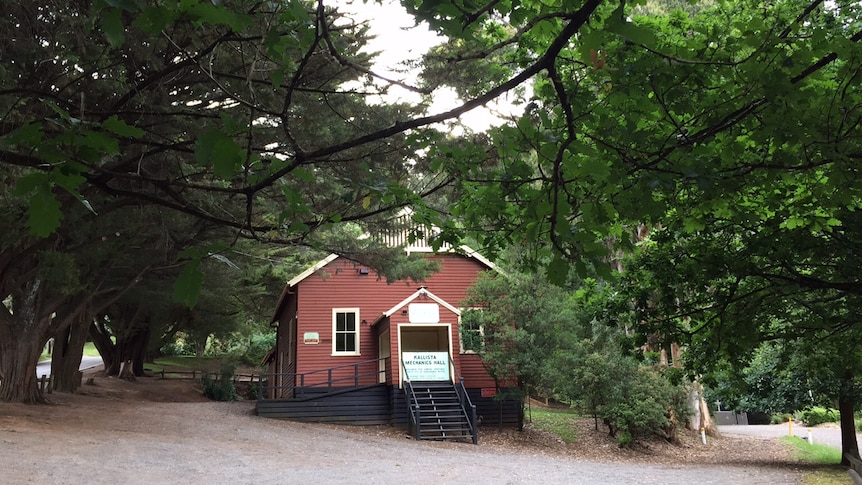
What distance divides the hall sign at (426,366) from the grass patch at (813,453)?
32.7ft

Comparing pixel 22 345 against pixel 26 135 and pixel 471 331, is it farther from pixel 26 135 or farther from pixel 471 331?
pixel 26 135

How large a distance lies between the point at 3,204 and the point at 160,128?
4332 millimetres

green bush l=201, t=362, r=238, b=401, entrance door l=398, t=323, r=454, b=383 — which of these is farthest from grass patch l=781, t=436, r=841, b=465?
green bush l=201, t=362, r=238, b=401

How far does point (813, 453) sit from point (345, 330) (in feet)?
49.1

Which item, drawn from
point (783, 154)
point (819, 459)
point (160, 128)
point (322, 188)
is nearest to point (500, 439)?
point (819, 459)

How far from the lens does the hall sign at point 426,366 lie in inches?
758

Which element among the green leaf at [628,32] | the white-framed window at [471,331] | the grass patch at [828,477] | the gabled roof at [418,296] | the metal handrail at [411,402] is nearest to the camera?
the green leaf at [628,32]

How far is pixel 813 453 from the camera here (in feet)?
60.7

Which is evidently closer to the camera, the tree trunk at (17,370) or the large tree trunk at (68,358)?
the tree trunk at (17,370)

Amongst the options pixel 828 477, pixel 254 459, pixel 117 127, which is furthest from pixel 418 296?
pixel 117 127

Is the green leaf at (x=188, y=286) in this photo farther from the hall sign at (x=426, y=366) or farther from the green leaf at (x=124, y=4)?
the hall sign at (x=426, y=366)

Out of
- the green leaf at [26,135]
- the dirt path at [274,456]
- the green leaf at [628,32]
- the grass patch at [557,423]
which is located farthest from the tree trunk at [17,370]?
the green leaf at [628,32]

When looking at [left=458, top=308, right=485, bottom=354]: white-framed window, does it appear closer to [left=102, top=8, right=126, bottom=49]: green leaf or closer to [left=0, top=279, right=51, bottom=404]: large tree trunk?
[left=0, top=279, right=51, bottom=404]: large tree trunk

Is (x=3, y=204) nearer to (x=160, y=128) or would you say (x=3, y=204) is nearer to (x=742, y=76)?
(x=160, y=128)
